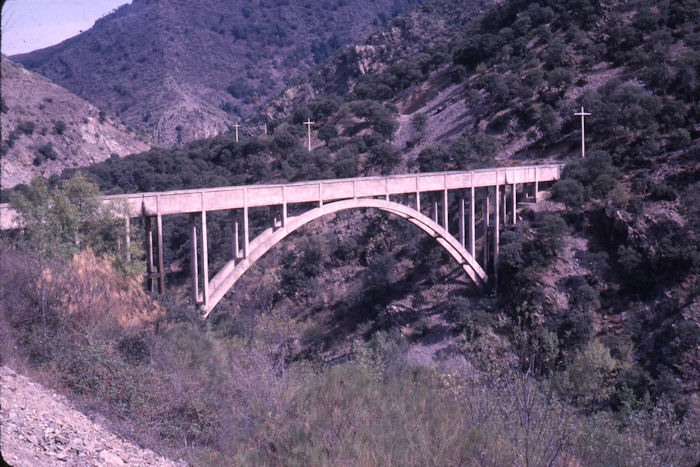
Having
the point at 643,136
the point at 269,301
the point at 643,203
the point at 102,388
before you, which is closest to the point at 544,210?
the point at 643,203

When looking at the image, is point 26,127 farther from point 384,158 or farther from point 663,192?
point 663,192

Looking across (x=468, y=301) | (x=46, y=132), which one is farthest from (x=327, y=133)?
(x=468, y=301)

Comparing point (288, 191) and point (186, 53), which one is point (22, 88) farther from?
point (186, 53)

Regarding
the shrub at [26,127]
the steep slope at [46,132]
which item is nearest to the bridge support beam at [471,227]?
the steep slope at [46,132]

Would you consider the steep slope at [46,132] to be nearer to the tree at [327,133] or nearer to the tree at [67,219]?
the tree at [327,133]

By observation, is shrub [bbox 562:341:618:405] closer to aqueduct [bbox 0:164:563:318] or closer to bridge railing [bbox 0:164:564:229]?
aqueduct [bbox 0:164:563:318]

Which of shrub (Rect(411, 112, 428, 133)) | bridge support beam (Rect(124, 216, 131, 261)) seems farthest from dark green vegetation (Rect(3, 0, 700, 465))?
bridge support beam (Rect(124, 216, 131, 261))
